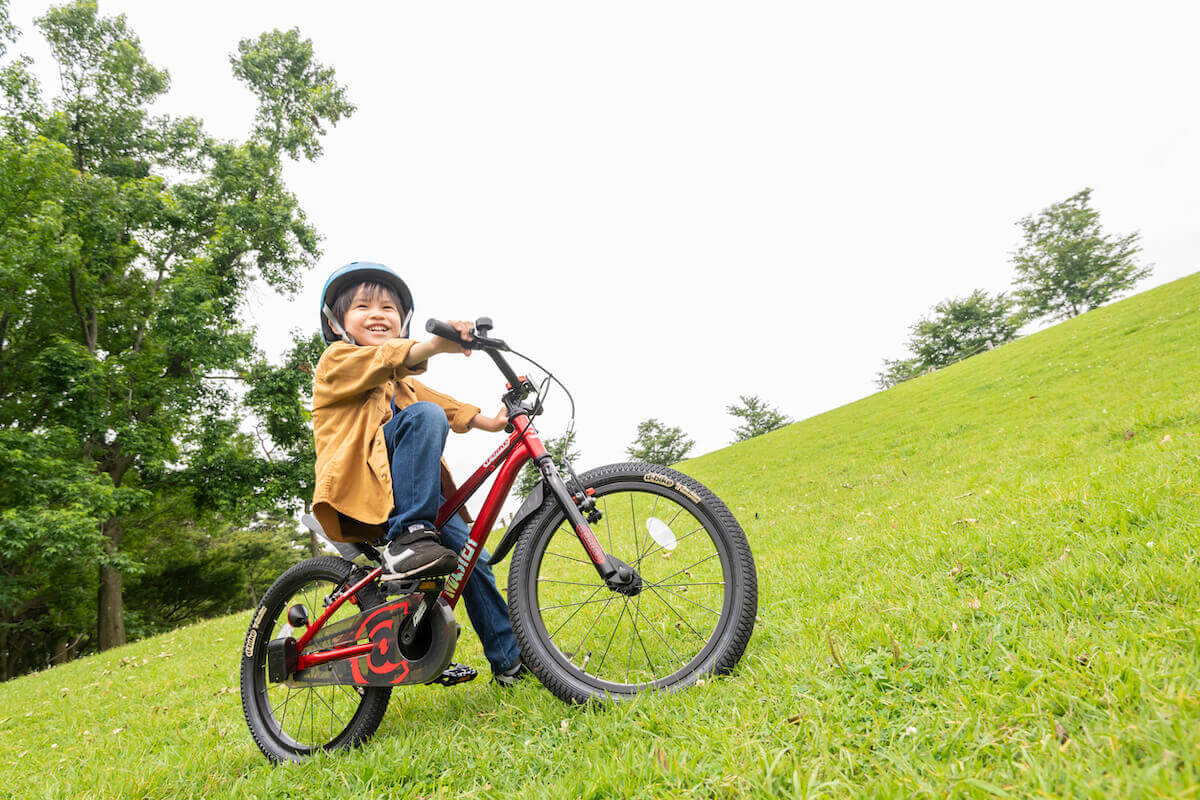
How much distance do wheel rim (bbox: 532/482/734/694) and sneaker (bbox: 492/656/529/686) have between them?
31cm

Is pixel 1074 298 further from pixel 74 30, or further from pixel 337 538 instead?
pixel 74 30

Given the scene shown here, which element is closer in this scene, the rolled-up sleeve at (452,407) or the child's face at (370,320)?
the child's face at (370,320)

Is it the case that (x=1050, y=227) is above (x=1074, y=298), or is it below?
above

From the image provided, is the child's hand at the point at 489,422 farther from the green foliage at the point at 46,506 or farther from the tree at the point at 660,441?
the tree at the point at 660,441

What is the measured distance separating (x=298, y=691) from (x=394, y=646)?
1.09 m

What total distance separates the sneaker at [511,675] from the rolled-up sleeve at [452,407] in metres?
1.42

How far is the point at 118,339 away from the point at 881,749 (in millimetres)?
22236

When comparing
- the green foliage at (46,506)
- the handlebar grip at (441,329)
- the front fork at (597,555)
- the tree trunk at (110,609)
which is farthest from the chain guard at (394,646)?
the tree trunk at (110,609)

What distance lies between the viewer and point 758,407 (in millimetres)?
51312

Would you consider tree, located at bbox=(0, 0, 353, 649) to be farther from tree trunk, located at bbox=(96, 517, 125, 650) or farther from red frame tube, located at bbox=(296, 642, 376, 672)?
red frame tube, located at bbox=(296, 642, 376, 672)

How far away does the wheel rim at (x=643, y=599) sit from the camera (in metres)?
2.34

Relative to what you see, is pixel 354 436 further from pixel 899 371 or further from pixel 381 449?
pixel 899 371

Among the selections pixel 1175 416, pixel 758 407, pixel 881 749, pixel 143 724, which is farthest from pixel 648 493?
pixel 758 407

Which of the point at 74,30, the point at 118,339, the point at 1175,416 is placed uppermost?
the point at 74,30
